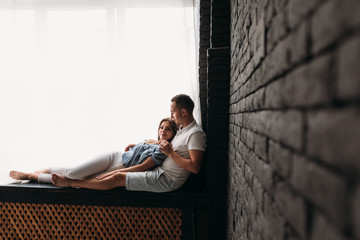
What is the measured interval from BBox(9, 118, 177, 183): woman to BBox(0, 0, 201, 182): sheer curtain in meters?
0.70

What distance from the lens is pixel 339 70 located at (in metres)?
0.34

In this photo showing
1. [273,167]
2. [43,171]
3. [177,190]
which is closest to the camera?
[273,167]

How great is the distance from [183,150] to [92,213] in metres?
1.04

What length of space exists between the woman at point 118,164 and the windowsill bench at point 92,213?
15 centimetres

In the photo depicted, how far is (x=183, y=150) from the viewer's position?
233 cm

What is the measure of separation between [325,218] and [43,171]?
297 centimetres

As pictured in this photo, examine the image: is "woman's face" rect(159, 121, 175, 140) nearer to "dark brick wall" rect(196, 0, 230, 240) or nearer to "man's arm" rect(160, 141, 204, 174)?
"man's arm" rect(160, 141, 204, 174)

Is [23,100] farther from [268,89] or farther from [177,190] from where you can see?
[268,89]

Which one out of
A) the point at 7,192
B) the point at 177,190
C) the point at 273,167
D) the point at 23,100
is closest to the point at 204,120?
the point at 177,190

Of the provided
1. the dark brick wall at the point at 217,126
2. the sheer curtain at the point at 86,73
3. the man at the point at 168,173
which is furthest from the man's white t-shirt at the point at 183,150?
the sheer curtain at the point at 86,73

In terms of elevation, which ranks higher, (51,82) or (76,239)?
(51,82)

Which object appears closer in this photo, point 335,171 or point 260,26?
point 335,171

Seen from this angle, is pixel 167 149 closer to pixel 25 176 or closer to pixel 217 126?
pixel 217 126

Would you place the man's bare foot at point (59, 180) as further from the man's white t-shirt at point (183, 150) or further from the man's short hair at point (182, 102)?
the man's short hair at point (182, 102)
